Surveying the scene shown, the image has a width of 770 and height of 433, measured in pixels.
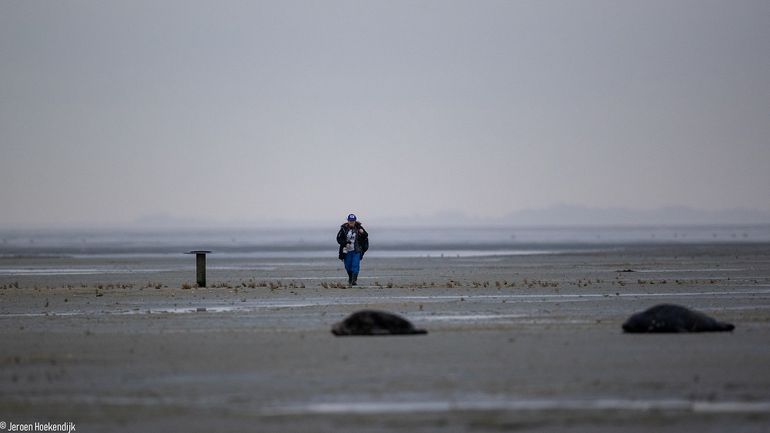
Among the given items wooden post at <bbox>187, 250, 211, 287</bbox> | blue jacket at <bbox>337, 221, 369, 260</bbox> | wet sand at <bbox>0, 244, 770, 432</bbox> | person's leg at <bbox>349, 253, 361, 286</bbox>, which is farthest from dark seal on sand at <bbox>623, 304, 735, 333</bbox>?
wooden post at <bbox>187, 250, 211, 287</bbox>

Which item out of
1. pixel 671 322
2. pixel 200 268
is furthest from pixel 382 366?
pixel 200 268

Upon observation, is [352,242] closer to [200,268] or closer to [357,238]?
[357,238]

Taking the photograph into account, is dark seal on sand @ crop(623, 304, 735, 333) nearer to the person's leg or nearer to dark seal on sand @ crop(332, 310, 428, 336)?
dark seal on sand @ crop(332, 310, 428, 336)

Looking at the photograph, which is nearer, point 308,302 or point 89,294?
point 308,302

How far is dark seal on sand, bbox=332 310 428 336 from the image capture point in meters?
17.8

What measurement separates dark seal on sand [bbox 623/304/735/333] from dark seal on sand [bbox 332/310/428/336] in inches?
137

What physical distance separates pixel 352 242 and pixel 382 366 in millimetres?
17067

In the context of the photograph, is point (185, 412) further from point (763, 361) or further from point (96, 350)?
point (763, 361)

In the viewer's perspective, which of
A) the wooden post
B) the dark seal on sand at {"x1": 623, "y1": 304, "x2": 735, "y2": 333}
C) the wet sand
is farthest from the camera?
the wooden post

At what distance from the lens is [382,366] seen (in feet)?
46.6

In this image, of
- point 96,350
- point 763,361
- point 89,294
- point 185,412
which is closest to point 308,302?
point 89,294

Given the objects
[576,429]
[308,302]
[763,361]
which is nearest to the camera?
[576,429]

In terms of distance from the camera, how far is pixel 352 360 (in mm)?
14828

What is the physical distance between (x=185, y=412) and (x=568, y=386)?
416 cm
